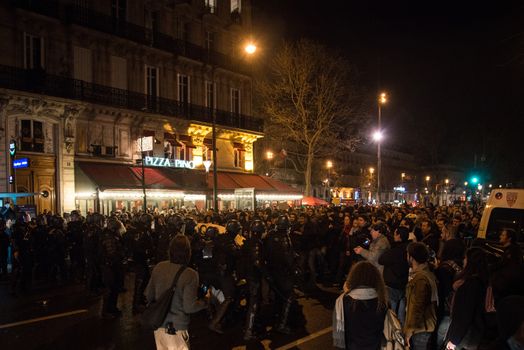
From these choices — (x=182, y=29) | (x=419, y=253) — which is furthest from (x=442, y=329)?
(x=182, y=29)

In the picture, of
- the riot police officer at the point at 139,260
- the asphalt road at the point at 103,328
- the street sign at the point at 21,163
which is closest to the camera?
the asphalt road at the point at 103,328

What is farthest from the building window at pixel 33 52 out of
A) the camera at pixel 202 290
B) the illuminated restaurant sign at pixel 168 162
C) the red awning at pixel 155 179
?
the camera at pixel 202 290

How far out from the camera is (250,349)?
6.86 metres

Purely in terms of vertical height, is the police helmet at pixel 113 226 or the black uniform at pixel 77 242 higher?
the police helmet at pixel 113 226

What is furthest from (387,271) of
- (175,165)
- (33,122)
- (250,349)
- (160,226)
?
(175,165)

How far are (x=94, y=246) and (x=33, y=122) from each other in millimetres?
13025

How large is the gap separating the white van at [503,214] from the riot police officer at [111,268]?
7514mm

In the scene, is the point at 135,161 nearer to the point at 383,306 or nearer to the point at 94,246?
the point at 94,246

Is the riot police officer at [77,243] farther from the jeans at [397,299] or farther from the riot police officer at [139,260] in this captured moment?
the jeans at [397,299]

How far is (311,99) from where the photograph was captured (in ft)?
103

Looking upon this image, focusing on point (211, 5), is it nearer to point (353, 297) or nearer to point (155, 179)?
point (155, 179)

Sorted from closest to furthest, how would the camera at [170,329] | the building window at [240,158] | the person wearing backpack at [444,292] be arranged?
the camera at [170,329], the person wearing backpack at [444,292], the building window at [240,158]

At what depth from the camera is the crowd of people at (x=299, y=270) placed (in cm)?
401

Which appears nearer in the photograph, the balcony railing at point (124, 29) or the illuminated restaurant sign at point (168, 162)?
the balcony railing at point (124, 29)
